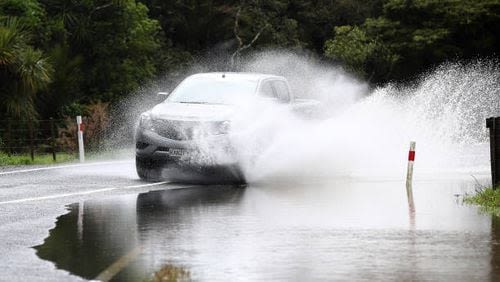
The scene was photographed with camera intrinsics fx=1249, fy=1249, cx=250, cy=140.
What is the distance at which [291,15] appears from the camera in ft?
214

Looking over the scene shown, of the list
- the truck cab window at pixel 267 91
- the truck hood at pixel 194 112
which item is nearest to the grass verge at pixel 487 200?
the truck hood at pixel 194 112

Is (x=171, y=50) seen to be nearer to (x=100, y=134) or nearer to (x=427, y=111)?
(x=427, y=111)

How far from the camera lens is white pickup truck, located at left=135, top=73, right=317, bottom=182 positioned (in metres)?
20.9

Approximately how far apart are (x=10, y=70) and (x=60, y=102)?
4244mm

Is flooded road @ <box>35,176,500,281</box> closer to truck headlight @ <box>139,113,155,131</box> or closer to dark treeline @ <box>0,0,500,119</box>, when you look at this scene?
truck headlight @ <box>139,113,155,131</box>

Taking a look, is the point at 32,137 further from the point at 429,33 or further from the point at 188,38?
the point at 188,38

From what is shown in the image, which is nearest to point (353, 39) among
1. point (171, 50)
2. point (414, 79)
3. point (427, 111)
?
point (414, 79)

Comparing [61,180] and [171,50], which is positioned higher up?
[171,50]

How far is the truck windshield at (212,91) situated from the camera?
22.1m

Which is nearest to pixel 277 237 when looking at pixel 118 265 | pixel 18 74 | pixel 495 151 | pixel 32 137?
pixel 118 265

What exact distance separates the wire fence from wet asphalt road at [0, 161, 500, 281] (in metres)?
8.81

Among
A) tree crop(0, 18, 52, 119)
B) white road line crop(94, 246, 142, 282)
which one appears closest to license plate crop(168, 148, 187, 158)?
white road line crop(94, 246, 142, 282)

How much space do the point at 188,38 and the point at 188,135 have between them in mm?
39047

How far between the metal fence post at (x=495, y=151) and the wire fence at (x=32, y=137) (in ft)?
44.8
